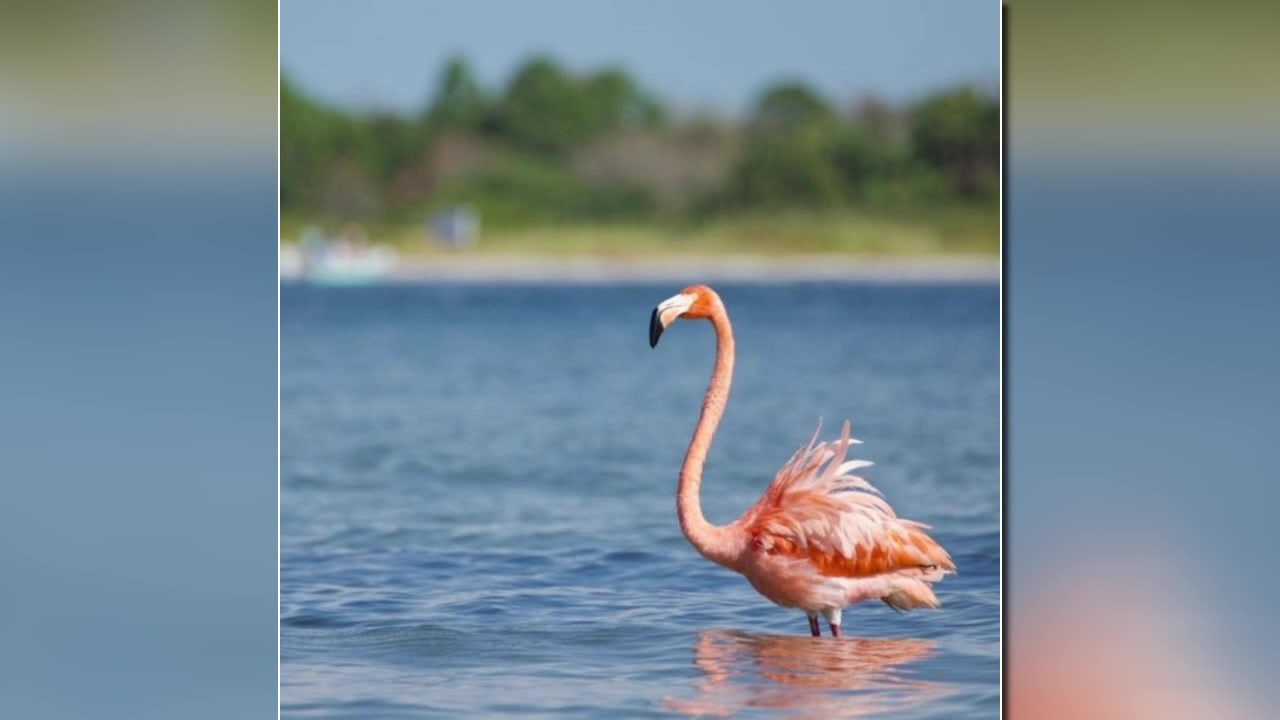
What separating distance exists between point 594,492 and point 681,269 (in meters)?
0.68

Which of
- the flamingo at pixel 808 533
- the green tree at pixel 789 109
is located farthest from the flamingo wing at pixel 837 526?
the green tree at pixel 789 109

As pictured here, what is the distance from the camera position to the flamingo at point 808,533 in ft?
19.6

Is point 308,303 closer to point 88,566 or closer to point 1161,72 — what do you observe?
point 88,566

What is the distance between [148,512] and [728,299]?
1698 millimetres

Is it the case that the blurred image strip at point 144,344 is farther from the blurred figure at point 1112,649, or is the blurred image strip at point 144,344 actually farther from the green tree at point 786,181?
the blurred figure at point 1112,649

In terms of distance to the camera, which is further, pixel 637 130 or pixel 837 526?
pixel 637 130

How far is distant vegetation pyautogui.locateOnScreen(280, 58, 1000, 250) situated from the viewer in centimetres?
613

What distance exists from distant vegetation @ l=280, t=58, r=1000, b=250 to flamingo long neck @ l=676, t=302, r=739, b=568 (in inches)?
14.3

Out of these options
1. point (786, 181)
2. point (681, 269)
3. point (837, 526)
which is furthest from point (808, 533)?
point (786, 181)

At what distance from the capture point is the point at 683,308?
19.9 ft

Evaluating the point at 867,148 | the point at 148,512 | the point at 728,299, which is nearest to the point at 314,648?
the point at 148,512

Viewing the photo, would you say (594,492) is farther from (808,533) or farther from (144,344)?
(144,344)

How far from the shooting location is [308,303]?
20.3 feet

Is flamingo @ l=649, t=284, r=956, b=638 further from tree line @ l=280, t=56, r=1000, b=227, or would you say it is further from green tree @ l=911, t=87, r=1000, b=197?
green tree @ l=911, t=87, r=1000, b=197
